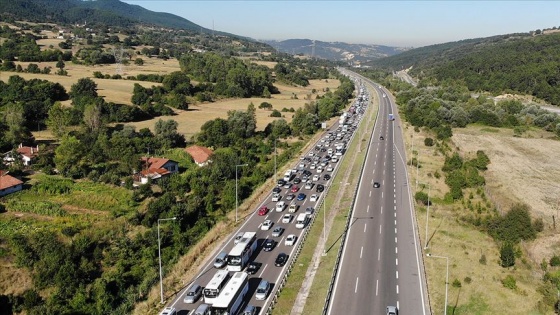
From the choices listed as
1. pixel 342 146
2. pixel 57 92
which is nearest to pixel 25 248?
A: pixel 342 146

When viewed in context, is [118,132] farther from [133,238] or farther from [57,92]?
[133,238]

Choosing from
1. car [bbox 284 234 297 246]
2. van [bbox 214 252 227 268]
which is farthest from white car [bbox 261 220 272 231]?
van [bbox 214 252 227 268]

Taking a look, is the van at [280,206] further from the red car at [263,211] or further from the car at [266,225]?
the car at [266,225]

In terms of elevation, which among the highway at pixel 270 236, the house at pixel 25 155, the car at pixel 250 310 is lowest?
the highway at pixel 270 236

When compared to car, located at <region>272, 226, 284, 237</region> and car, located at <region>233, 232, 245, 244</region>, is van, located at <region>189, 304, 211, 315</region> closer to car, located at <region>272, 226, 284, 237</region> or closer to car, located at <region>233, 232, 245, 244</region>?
car, located at <region>233, 232, 245, 244</region>

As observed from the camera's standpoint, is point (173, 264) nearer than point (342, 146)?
Yes

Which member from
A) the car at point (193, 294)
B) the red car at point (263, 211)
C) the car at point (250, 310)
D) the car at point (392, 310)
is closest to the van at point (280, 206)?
the red car at point (263, 211)

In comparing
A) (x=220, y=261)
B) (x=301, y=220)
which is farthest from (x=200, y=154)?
(x=220, y=261)
